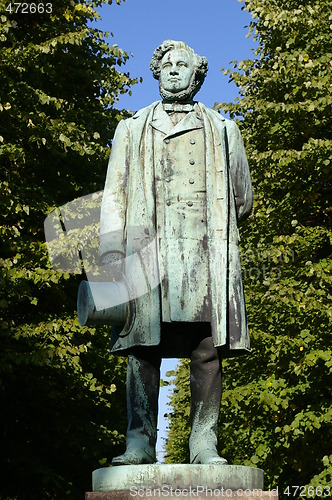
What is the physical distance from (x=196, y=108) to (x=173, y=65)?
279 mm

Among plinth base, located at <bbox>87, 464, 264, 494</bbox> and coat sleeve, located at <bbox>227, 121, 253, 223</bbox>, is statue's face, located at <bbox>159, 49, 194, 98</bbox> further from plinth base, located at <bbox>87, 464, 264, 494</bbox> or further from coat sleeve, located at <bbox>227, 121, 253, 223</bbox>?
plinth base, located at <bbox>87, 464, 264, 494</bbox>

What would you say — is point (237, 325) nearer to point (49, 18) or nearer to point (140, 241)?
point (140, 241)

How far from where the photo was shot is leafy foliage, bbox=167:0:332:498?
14.0m

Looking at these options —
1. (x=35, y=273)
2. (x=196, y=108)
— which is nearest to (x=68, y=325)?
(x=35, y=273)

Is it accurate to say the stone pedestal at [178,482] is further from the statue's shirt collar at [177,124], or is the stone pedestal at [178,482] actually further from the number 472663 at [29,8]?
the number 472663 at [29,8]

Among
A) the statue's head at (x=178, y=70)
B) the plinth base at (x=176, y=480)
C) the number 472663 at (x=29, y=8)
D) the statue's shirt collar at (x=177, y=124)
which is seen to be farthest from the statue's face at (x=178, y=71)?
the number 472663 at (x=29, y=8)

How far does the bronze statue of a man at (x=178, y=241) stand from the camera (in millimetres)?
5043

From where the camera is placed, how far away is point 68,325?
13.9m

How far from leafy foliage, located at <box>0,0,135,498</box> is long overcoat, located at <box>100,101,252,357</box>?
7770 mm

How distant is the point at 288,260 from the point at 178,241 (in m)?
9.42

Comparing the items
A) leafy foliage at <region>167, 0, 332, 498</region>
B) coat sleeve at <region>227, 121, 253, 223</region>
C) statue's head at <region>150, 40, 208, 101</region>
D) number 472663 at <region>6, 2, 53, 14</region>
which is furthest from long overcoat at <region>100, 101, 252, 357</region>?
number 472663 at <region>6, 2, 53, 14</region>

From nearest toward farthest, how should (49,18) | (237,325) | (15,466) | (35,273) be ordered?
(237,325) < (35,273) < (15,466) < (49,18)

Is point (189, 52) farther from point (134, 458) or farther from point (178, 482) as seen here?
point (178, 482)

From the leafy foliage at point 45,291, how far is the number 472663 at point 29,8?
0.22 metres
